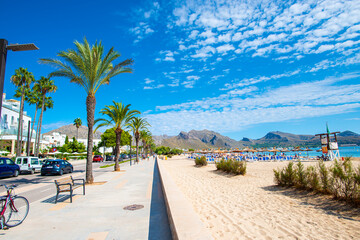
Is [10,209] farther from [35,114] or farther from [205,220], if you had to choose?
[35,114]

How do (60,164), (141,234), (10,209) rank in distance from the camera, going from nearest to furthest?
(141,234)
(10,209)
(60,164)

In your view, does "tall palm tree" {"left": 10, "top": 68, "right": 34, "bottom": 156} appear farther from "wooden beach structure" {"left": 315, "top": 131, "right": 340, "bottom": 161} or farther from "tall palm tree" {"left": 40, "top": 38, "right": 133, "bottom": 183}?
"wooden beach structure" {"left": 315, "top": 131, "right": 340, "bottom": 161}

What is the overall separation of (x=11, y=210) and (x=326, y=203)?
9.29 meters

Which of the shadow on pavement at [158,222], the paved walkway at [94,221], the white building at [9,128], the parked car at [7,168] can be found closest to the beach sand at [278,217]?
the shadow on pavement at [158,222]

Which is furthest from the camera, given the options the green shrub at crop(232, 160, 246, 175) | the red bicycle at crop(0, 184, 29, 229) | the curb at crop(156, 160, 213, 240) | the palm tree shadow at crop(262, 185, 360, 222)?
the green shrub at crop(232, 160, 246, 175)

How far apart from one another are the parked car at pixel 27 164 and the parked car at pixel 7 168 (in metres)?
1.51

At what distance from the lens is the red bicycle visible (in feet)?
15.1

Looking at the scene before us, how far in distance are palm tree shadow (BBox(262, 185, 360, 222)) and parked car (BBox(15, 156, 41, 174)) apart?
65.3ft

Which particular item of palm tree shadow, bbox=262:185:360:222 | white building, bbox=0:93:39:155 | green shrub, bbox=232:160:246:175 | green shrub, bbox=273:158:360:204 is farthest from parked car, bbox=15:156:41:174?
white building, bbox=0:93:39:155

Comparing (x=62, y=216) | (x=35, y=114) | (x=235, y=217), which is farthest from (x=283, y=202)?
(x=35, y=114)

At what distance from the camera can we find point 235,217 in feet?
18.1

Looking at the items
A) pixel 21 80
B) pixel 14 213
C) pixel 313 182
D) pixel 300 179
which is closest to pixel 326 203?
pixel 313 182

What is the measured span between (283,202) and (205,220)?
3.82 metres

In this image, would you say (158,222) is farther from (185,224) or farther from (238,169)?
(238,169)
